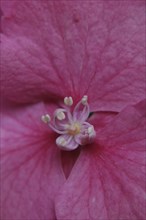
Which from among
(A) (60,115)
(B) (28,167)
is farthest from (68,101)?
(B) (28,167)

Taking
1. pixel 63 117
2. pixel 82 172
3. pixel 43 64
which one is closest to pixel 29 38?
pixel 43 64

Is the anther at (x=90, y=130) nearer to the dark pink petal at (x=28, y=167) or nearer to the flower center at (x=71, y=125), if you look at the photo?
the flower center at (x=71, y=125)

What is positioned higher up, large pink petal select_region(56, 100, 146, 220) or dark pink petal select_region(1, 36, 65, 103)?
dark pink petal select_region(1, 36, 65, 103)

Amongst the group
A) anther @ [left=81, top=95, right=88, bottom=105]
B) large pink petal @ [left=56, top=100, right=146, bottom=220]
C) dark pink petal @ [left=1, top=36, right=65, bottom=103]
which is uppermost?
dark pink petal @ [left=1, top=36, right=65, bottom=103]

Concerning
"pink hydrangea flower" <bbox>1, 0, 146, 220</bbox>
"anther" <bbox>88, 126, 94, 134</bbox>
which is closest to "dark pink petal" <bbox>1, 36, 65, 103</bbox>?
"pink hydrangea flower" <bbox>1, 0, 146, 220</bbox>

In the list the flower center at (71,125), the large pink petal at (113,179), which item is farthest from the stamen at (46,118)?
the large pink petal at (113,179)

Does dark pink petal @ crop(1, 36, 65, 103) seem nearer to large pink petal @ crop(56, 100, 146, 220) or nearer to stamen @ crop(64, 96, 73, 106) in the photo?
stamen @ crop(64, 96, 73, 106)
